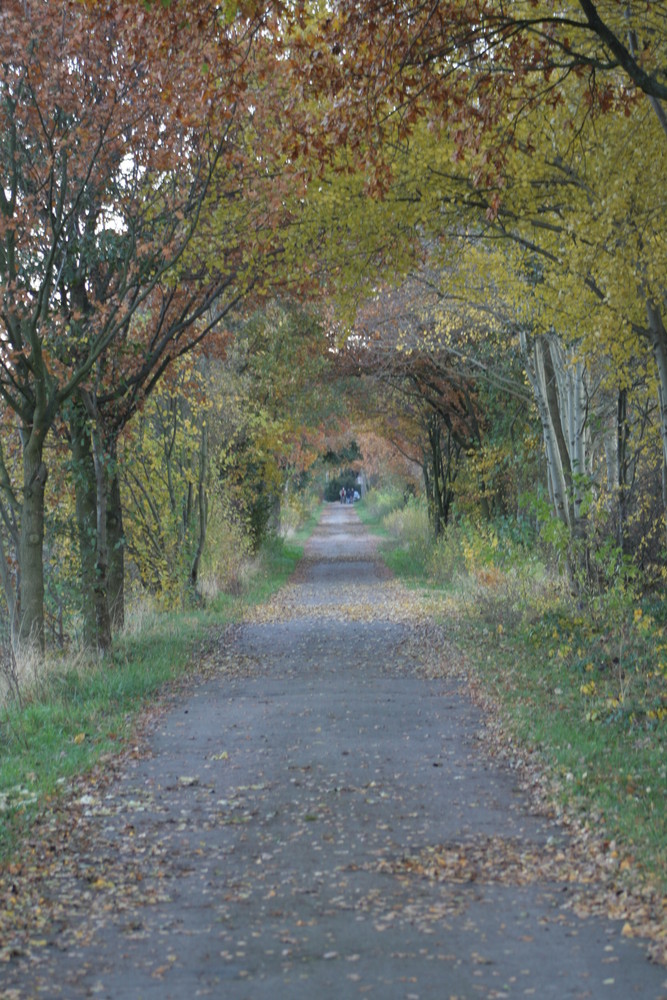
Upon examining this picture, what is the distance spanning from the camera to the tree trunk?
12.8 meters

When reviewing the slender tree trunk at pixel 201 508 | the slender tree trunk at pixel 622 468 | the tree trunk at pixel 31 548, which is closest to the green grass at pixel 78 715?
the tree trunk at pixel 31 548

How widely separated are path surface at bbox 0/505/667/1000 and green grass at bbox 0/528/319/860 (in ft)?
1.25

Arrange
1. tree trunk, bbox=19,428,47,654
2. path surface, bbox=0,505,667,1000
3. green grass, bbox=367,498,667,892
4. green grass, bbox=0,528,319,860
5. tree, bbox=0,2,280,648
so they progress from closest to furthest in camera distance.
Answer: path surface, bbox=0,505,667,1000 < green grass, bbox=367,498,667,892 < green grass, bbox=0,528,319,860 < tree, bbox=0,2,280,648 < tree trunk, bbox=19,428,47,654

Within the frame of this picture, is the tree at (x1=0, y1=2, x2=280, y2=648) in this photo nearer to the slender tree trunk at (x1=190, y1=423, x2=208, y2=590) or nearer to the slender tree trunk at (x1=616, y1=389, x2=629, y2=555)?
the slender tree trunk at (x1=616, y1=389, x2=629, y2=555)

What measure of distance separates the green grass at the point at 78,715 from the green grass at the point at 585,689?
3.51 meters

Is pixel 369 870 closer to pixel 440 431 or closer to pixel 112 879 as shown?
pixel 112 879

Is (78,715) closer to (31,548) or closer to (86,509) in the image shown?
(31,548)

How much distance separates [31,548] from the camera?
12.9 metres

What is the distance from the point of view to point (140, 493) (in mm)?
21344

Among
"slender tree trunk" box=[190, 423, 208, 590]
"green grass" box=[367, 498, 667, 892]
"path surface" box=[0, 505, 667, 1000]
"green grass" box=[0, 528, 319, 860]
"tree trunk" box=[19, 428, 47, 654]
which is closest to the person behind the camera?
"path surface" box=[0, 505, 667, 1000]

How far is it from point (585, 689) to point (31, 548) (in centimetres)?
625

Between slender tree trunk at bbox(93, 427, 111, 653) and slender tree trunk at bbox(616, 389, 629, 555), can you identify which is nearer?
slender tree trunk at bbox(93, 427, 111, 653)

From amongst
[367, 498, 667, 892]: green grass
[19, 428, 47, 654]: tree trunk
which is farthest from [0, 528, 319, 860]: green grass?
[367, 498, 667, 892]: green grass

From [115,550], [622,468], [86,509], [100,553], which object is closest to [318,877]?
[100,553]
